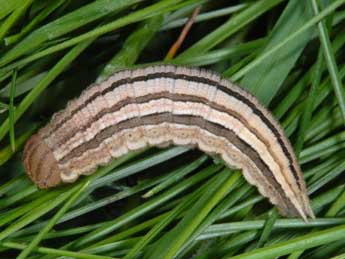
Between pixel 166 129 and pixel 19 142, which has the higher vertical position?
pixel 19 142

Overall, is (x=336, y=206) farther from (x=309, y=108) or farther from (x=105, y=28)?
(x=105, y=28)

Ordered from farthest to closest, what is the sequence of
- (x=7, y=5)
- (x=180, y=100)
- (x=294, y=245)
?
(x=180, y=100)
(x=7, y=5)
(x=294, y=245)

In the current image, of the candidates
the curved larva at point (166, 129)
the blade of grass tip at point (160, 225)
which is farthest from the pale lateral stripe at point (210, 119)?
the blade of grass tip at point (160, 225)

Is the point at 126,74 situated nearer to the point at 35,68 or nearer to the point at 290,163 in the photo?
the point at 35,68

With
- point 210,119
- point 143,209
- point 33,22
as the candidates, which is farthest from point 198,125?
point 33,22

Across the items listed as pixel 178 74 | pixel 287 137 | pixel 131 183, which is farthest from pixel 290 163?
pixel 131 183

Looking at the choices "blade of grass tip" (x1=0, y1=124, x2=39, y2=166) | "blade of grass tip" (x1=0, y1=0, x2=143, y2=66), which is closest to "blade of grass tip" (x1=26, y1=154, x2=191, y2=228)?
"blade of grass tip" (x1=0, y1=124, x2=39, y2=166)

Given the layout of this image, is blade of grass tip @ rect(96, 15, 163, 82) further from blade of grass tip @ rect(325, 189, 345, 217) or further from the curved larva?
blade of grass tip @ rect(325, 189, 345, 217)
